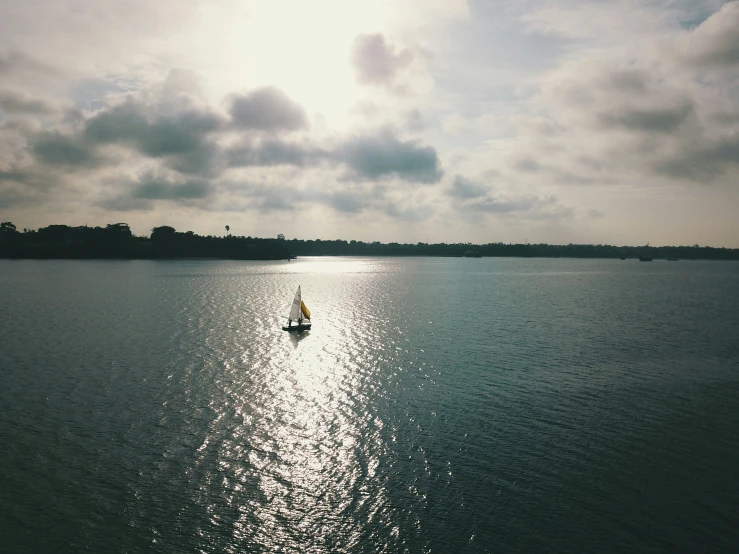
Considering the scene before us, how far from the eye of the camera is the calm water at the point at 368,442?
79.2ft

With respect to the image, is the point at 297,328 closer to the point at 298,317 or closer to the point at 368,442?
the point at 298,317

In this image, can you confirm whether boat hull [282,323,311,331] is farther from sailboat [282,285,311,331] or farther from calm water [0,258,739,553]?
calm water [0,258,739,553]

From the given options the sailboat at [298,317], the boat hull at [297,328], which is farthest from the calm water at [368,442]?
the sailboat at [298,317]

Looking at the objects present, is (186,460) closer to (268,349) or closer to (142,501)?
(142,501)

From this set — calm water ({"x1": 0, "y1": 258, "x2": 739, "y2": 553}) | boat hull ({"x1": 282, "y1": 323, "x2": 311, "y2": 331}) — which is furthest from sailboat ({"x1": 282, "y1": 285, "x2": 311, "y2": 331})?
calm water ({"x1": 0, "y1": 258, "x2": 739, "y2": 553})

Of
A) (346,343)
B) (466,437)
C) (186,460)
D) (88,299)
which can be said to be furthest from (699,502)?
(88,299)

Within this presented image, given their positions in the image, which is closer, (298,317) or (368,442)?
(368,442)

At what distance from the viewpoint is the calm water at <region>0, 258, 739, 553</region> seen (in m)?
24.1

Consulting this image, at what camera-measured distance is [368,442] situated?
35.0m

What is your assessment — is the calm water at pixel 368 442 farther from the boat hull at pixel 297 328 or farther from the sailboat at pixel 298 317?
the sailboat at pixel 298 317

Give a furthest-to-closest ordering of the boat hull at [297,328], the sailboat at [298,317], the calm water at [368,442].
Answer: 1. the sailboat at [298,317]
2. the boat hull at [297,328]
3. the calm water at [368,442]

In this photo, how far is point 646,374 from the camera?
2105 inches

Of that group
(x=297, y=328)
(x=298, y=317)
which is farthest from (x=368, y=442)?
(x=298, y=317)

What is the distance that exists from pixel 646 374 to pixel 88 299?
377 ft
